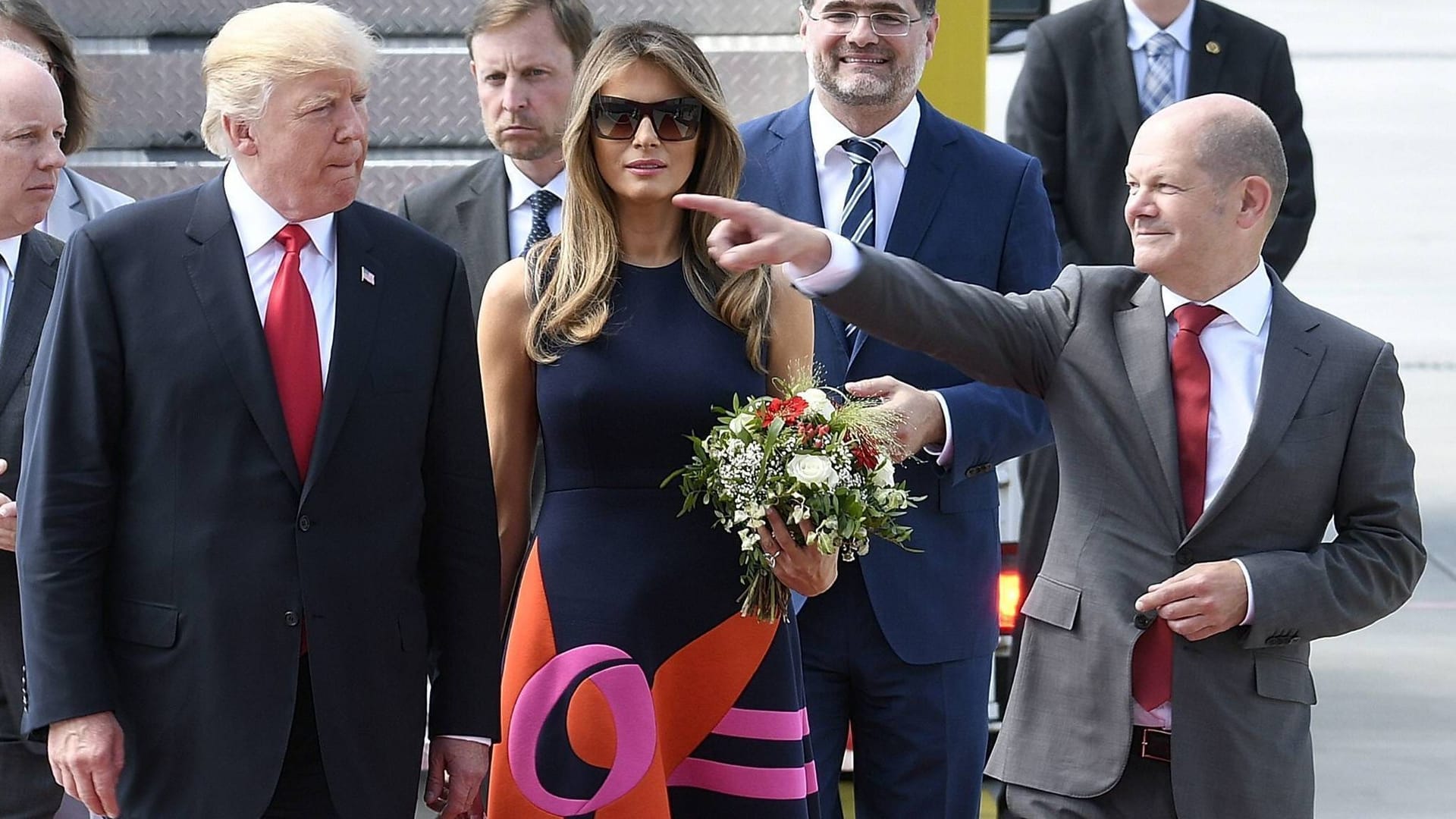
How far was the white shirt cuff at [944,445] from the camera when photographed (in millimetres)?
4113

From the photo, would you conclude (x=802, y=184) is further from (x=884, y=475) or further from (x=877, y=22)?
(x=884, y=475)

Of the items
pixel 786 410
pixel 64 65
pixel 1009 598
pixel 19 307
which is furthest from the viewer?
pixel 1009 598

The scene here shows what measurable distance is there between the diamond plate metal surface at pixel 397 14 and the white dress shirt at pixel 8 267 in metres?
1.46

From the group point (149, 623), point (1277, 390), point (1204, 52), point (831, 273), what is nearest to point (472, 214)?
point (831, 273)

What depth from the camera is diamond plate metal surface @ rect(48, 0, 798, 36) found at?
539cm

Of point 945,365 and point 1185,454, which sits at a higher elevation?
point 945,365

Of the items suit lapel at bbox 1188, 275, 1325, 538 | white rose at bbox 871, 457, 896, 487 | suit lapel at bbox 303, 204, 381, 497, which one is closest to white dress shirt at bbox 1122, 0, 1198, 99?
suit lapel at bbox 1188, 275, 1325, 538

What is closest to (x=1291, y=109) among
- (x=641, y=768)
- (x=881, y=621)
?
(x=881, y=621)

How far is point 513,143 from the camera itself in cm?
477

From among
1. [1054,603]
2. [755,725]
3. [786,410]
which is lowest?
[755,725]

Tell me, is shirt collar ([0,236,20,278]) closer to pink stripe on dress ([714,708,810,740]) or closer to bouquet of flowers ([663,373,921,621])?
bouquet of flowers ([663,373,921,621])

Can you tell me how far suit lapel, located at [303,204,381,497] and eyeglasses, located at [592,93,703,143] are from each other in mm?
555

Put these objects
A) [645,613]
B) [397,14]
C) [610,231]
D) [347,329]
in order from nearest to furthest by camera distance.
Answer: [347,329] → [645,613] → [610,231] → [397,14]

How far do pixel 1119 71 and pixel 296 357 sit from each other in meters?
3.32
